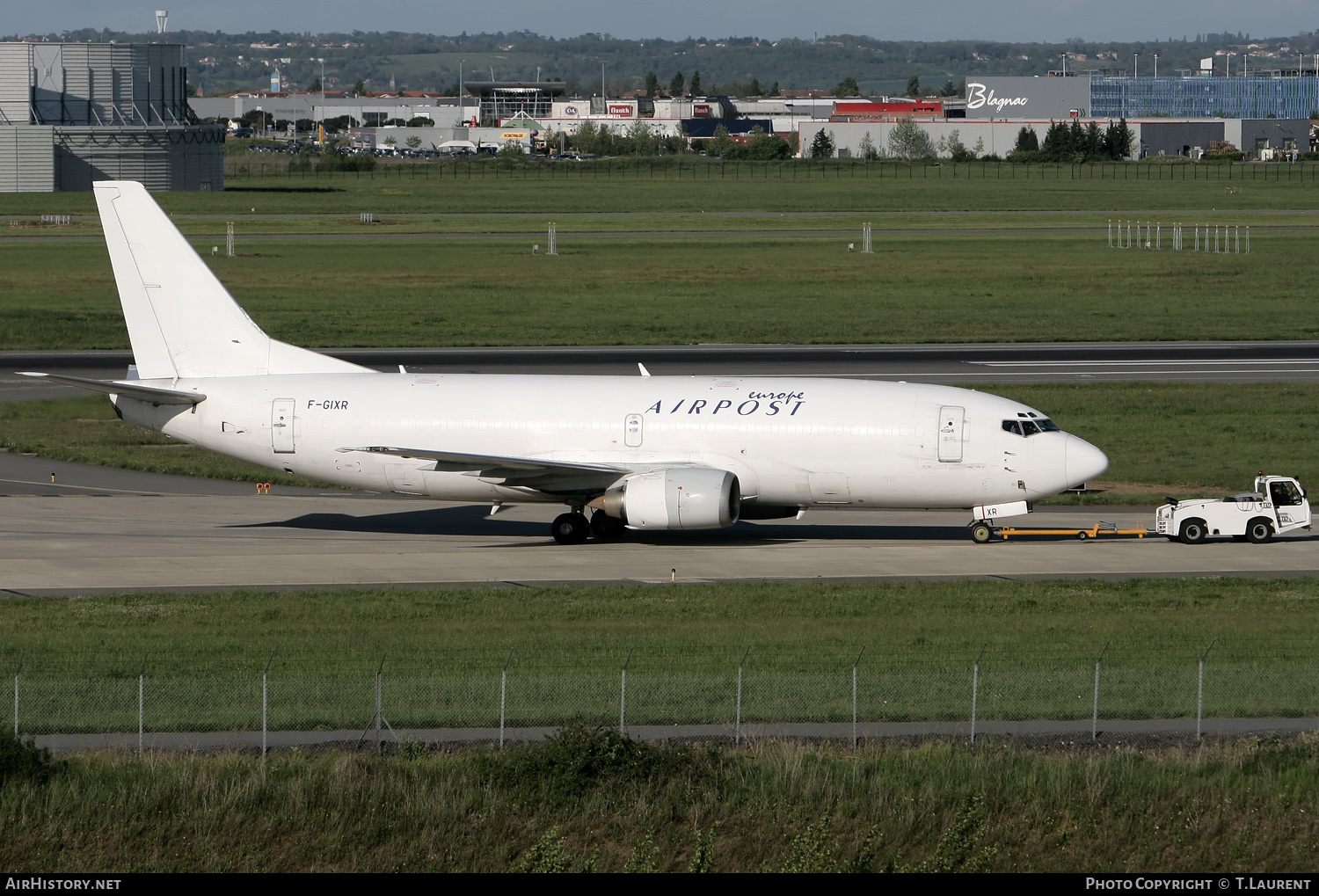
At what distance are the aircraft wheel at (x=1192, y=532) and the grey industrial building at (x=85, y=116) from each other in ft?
527

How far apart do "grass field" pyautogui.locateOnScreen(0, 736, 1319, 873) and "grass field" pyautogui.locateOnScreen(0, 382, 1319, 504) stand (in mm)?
30285

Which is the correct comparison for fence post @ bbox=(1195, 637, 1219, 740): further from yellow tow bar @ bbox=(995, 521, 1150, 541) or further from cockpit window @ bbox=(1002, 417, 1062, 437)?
yellow tow bar @ bbox=(995, 521, 1150, 541)

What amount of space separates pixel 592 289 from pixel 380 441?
64.0 m

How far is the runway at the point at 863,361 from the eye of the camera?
72.6 metres

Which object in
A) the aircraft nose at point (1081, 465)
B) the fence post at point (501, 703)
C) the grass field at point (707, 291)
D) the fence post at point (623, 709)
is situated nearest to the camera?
the fence post at point (501, 703)

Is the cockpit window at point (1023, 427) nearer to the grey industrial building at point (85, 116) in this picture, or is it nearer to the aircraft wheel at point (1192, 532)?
the aircraft wheel at point (1192, 532)

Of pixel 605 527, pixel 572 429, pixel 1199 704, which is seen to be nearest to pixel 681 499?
pixel 605 527

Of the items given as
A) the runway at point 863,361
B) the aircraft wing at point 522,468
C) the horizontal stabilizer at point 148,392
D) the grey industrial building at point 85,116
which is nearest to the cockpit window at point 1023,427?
the aircraft wing at point 522,468

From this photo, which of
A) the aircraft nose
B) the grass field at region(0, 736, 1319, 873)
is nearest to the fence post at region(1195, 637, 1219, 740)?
the grass field at region(0, 736, 1319, 873)

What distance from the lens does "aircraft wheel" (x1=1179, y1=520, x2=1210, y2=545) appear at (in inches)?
1750

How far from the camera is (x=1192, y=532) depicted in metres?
44.5

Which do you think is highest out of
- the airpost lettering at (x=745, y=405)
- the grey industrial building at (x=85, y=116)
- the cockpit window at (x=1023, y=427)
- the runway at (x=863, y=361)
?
the grey industrial building at (x=85, y=116)

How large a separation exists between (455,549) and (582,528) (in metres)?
3.76

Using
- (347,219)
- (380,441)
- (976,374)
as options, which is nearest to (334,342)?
(976,374)
